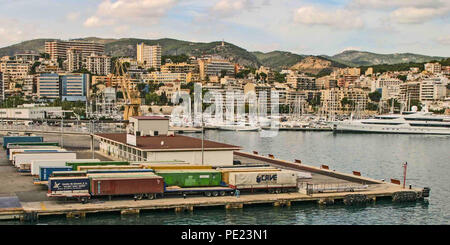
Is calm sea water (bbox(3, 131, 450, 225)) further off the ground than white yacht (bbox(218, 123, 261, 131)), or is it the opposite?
calm sea water (bbox(3, 131, 450, 225))

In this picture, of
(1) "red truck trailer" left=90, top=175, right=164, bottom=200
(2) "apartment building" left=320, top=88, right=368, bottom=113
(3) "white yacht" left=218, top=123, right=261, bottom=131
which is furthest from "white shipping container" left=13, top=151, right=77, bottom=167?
(2) "apartment building" left=320, top=88, right=368, bottom=113

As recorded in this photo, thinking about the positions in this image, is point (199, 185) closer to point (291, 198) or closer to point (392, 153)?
point (291, 198)

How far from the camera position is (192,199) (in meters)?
28.8

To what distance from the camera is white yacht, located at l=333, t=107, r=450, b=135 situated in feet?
363

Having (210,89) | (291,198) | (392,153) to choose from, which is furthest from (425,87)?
(291,198)

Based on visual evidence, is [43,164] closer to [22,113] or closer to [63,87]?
[22,113]

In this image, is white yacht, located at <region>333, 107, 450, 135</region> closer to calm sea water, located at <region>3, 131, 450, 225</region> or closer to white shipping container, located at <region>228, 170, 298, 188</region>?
calm sea water, located at <region>3, 131, 450, 225</region>

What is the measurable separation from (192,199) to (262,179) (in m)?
4.31

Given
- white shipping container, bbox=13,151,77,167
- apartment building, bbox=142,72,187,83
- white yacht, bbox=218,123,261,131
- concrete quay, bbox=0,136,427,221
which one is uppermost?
apartment building, bbox=142,72,187,83

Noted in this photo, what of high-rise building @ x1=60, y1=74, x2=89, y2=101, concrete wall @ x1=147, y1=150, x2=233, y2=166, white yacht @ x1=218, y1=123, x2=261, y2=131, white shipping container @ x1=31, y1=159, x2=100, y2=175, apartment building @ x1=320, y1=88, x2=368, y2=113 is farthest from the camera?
apartment building @ x1=320, y1=88, x2=368, y2=113

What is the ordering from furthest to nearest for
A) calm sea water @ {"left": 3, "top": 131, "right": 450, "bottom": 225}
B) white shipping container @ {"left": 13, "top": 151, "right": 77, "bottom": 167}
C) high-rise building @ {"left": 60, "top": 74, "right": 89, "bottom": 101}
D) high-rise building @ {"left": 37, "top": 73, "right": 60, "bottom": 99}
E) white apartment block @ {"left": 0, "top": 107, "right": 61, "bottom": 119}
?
high-rise building @ {"left": 37, "top": 73, "right": 60, "bottom": 99}, high-rise building @ {"left": 60, "top": 74, "right": 89, "bottom": 101}, white apartment block @ {"left": 0, "top": 107, "right": 61, "bottom": 119}, white shipping container @ {"left": 13, "top": 151, "right": 77, "bottom": 167}, calm sea water @ {"left": 3, "top": 131, "right": 450, "bottom": 225}

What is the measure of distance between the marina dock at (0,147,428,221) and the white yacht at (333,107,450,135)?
77147 millimetres

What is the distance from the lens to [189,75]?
196125 millimetres
